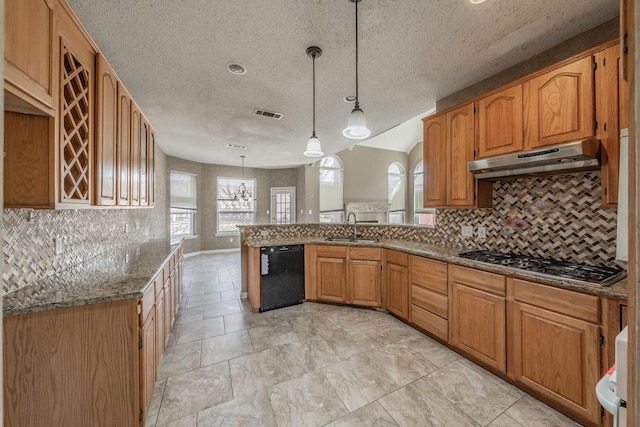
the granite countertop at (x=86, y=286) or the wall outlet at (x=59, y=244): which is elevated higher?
the wall outlet at (x=59, y=244)

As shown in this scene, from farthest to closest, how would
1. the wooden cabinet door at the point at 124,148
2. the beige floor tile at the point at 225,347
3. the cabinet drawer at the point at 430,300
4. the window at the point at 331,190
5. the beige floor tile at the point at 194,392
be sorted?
the window at the point at 331,190 → the cabinet drawer at the point at 430,300 → the beige floor tile at the point at 225,347 → the wooden cabinet door at the point at 124,148 → the beige floor tile at the point at 194,392

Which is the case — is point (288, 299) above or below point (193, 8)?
below

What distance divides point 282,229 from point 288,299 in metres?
1.01

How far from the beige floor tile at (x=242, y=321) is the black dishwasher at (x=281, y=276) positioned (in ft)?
0.60

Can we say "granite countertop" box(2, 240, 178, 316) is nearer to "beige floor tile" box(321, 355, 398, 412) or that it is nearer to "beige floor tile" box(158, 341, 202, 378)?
"beige floor tile" box(158, 341, 202, 378)

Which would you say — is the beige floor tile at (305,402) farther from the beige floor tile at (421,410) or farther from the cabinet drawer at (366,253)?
the cabinet drawer at (366,253)

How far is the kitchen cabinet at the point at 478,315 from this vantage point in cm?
191

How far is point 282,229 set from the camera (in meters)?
3.80

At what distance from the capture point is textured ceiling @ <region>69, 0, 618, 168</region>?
165cm

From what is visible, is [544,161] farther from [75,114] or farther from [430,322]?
[75,114]

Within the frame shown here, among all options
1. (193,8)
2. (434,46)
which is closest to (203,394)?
(193,8)

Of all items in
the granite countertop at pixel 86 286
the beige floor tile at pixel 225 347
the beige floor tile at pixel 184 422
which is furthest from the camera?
the beige floor tile at pixel 225 347

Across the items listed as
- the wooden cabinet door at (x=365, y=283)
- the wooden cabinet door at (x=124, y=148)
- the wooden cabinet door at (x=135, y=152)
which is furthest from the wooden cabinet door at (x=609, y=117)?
the wooden cabinet door at (x=135, y=152)

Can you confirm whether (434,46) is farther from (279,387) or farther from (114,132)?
→ (279,387)
